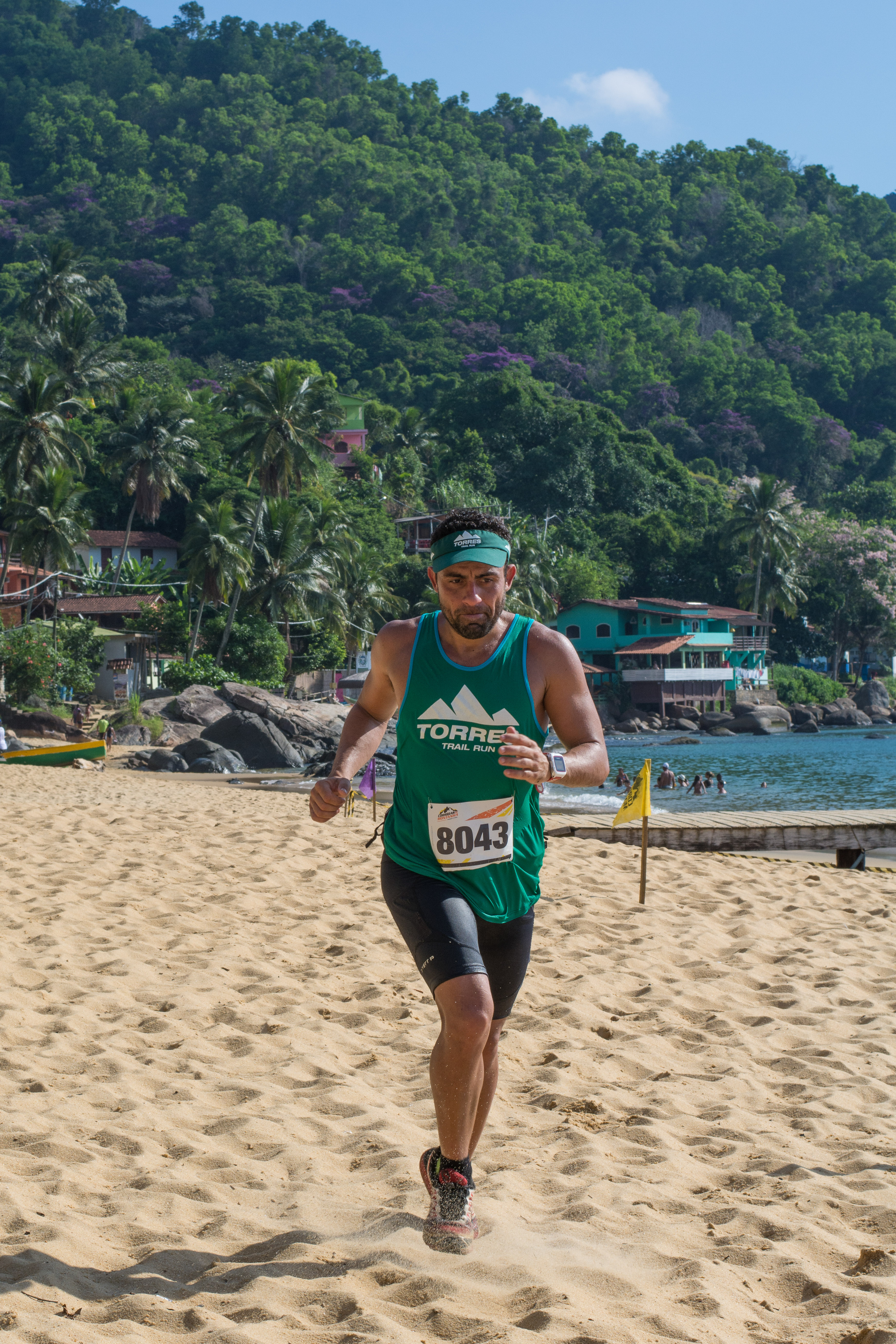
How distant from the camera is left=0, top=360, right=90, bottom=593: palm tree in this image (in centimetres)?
3975

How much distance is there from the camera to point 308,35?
406 ft

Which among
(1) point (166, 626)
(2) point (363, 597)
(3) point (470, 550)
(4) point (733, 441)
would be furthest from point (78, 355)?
(3) point (470, 550)

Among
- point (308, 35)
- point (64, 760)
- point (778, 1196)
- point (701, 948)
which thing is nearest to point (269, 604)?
point (64, 760)

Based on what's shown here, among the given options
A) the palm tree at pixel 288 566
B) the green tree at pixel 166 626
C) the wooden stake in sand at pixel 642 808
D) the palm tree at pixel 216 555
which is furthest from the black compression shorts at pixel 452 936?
the green tree at pixel 166 626

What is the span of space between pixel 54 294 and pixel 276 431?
22.3m

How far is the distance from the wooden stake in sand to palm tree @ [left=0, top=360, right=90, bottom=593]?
116 ft

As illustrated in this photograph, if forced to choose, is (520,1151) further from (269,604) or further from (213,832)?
(269,604)

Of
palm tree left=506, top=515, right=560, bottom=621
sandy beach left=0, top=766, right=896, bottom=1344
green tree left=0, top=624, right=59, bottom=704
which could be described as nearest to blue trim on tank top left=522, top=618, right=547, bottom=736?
sandy beach left=0, top=766, right=896, bottom=1344

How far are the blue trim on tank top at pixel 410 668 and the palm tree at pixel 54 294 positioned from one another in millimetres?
60724

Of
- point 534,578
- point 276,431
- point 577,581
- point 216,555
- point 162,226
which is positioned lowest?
point 216,555

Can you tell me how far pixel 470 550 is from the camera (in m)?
2.98

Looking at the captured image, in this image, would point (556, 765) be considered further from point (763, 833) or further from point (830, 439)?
point (830, 439)

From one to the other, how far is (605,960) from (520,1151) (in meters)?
2.67

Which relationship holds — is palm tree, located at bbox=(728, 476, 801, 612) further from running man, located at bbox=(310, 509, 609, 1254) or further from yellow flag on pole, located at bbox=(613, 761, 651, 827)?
running man, located at bbox=(310, 509, 609, 1254)
